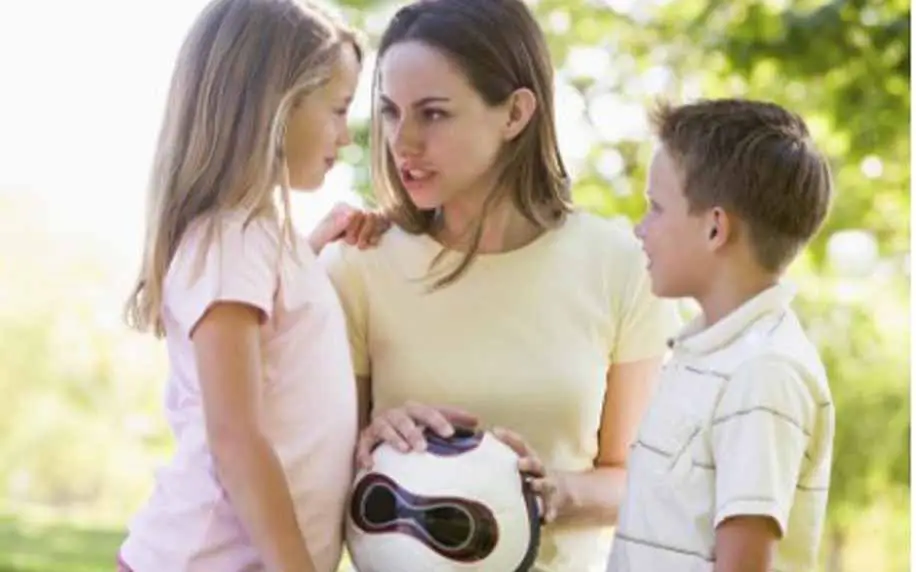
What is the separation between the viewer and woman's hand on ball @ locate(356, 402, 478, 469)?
237 cm

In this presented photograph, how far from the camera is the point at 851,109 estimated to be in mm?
6125

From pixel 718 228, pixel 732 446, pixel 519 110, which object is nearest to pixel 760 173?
→ pixel 718 228

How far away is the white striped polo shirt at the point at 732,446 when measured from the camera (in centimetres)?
212

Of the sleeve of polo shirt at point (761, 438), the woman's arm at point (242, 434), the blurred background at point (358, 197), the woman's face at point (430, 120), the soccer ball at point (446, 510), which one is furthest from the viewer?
the blurred background at point (358, 197)

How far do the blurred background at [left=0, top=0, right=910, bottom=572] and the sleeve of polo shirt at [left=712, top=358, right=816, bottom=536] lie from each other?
2391 mm

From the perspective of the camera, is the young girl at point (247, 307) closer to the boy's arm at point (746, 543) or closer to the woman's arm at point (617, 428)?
the woman's arm at point (617, 428)

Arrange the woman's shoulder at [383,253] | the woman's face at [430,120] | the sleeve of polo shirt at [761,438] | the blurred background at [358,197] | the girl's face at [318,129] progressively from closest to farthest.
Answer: the sleeve of polo shirt at [761,438]
the girl's face at [318,129]
the woman's face at [430,120]
the woman's shoulder at [383,253]
the blurred background at [358,197]

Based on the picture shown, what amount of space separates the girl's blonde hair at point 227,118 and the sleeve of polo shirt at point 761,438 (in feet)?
1.99

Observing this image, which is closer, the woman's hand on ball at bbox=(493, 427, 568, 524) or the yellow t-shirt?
the woman's hand on ball at bbox=(493, 427, 568, 524)

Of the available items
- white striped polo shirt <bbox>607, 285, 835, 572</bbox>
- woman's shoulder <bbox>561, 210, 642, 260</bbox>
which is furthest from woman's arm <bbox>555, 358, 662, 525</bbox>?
white striped polo shirt <bbox>607, 285, 835, 572</bbox>

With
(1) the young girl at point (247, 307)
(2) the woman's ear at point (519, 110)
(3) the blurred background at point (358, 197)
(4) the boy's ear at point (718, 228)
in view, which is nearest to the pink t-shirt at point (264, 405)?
(1) the young girl at point (247, 307)

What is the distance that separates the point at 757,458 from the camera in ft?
6.89

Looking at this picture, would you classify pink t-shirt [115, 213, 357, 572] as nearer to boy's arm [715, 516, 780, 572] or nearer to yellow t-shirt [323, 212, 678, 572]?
yellow t-shirt [323, 212, 678, 572]

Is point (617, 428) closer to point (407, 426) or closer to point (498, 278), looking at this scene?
point (498, 278)
